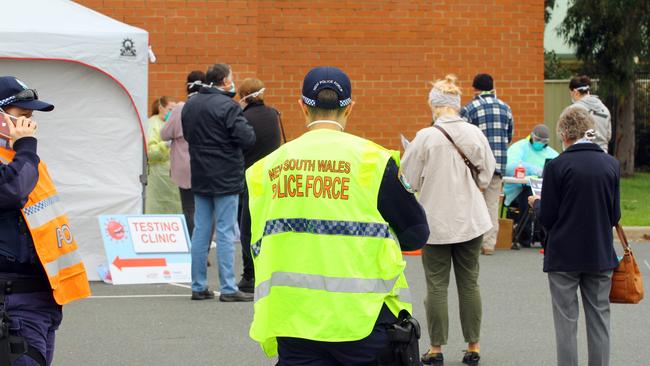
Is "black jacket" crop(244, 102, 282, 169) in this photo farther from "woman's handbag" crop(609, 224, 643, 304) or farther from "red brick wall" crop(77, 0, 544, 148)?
"red brick wall" crop(77, 0, 544, 148)

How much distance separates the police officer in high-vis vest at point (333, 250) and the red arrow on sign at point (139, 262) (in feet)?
22.3

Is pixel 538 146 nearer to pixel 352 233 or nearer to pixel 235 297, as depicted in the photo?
pixel 235 297

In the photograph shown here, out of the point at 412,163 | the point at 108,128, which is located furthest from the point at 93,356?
the point at 108,128

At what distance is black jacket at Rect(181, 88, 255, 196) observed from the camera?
9750 mm

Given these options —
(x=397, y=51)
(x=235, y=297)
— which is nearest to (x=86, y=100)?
(x=235, y=297)

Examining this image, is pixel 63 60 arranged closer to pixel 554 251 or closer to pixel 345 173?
pixel 554 251

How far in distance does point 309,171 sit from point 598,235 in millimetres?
2715

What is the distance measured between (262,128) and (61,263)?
5.75 metres

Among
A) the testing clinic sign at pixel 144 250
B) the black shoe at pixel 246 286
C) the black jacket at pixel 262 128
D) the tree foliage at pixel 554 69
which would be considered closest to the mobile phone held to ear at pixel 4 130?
the black shoe at pixel 246 286

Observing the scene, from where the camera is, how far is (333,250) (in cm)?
422

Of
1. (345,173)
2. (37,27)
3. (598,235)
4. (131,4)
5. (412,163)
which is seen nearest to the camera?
(345,173)

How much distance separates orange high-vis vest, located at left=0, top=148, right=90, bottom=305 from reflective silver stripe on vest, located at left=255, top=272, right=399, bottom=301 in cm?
123

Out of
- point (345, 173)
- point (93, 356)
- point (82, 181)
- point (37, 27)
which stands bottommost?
point (93, 356)

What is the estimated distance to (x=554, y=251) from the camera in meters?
6.55
